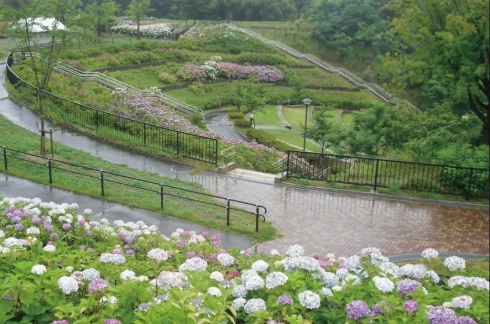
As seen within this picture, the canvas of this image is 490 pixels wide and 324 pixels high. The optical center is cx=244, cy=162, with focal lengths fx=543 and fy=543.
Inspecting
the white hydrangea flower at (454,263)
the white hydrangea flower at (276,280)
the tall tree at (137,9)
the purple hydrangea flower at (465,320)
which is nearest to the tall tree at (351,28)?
the tall tree at (137,9)

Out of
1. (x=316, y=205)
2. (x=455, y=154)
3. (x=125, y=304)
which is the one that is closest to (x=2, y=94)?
(x=316, y=205)

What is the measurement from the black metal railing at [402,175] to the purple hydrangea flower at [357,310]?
0.99m

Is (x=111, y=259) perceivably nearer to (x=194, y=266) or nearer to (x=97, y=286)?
(x=97, y=286)

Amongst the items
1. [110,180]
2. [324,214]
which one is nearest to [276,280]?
[324,214]

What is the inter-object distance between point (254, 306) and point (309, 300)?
1.33ft

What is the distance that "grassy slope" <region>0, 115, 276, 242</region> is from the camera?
36.0 ft

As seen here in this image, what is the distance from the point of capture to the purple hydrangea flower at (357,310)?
375 centimetres

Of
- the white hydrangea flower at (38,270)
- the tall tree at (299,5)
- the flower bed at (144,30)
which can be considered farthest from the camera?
the tall tree at (299,5)

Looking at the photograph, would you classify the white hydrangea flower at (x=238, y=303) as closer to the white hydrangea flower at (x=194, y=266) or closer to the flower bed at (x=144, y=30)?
the white hydrangea flower at (x=194, y=266)

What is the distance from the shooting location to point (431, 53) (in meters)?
13.6

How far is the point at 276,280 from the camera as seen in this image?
4160mm

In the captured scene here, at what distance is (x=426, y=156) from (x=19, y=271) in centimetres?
357

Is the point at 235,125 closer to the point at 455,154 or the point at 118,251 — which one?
the point at 118,251

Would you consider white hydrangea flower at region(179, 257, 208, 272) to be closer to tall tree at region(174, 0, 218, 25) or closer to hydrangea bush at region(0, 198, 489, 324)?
hydrangea bush at region(0, 198, 489, 324)
